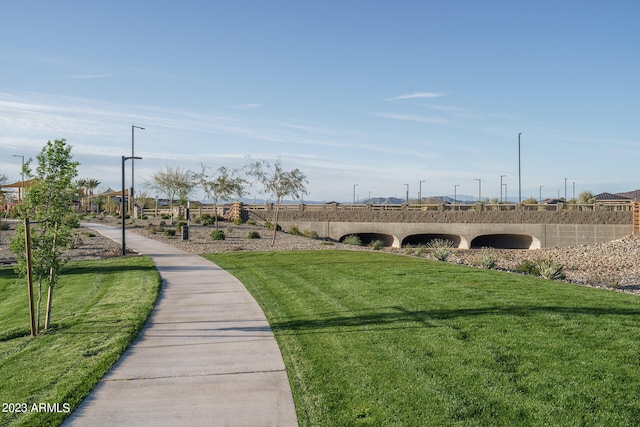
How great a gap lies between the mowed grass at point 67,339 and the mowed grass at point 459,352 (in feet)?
9.36

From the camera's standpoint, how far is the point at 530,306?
10906 millimetres

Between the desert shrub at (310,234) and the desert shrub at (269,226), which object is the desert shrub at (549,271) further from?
the desert shrub at (269,226)

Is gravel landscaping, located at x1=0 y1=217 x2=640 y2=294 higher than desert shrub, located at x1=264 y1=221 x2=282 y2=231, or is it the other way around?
desert shrub, located at x1=264 y1=221 x2=282 y2=231

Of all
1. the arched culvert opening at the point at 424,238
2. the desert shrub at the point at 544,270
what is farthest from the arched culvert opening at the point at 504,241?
the desert shrub at the point at 544,270

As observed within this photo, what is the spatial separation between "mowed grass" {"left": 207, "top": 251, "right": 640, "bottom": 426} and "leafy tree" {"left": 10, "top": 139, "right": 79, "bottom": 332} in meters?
4.70

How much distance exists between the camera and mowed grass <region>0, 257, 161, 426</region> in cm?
684

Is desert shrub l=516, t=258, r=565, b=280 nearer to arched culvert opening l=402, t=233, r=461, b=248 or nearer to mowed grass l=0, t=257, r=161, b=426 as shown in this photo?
mowed grass l=0, t=257, r=161, b=426

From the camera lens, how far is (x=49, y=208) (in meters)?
Answer: 11.1

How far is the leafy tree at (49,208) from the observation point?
10.8 metres

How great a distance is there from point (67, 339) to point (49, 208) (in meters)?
2.92

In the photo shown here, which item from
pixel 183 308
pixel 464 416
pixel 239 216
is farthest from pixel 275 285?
pixel 239 216

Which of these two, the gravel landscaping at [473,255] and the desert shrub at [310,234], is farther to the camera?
the desert shrub at [310,234]

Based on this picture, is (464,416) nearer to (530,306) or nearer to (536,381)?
(536,381)

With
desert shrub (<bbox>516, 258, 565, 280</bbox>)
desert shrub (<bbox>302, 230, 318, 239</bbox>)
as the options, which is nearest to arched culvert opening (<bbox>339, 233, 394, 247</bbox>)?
desert shrub (<bbox>302, 230, 318, 239</bbox>)
